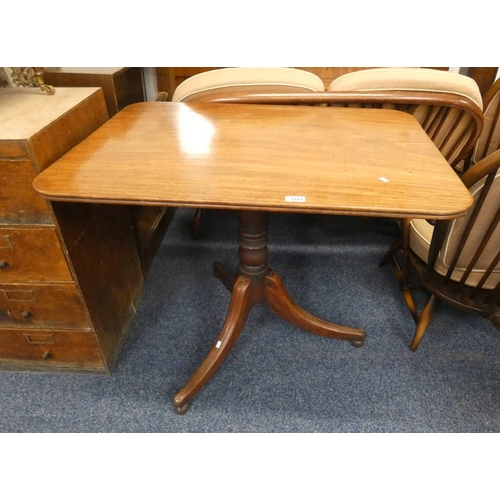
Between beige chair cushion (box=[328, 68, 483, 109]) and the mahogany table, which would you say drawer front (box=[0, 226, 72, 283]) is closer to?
the mahogany table

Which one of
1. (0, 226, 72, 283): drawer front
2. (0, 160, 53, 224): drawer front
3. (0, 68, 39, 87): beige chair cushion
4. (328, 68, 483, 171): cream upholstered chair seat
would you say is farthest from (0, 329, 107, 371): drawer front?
(328, 68, 483, 171): cream upholstered chair seat

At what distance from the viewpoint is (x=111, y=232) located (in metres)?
1.20

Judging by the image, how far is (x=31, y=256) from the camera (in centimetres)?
95

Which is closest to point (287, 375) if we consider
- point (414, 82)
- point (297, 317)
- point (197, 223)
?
point (297, 317)

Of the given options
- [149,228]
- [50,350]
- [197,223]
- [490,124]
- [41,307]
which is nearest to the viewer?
[41,307]

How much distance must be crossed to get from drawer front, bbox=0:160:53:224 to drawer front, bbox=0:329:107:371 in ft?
1.21

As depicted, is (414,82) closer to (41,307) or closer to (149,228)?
(149,228)

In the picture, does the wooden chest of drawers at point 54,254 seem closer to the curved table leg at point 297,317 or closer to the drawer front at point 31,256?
the drawer front at point 31,256

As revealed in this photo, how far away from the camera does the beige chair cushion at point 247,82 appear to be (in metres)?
1.22

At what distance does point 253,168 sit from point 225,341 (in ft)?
1.89

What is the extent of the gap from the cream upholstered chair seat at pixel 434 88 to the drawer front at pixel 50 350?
3.65 ft

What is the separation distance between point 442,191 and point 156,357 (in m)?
0.98

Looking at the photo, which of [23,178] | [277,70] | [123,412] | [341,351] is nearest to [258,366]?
[341,351]

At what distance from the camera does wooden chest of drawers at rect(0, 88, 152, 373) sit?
2.77 ft
